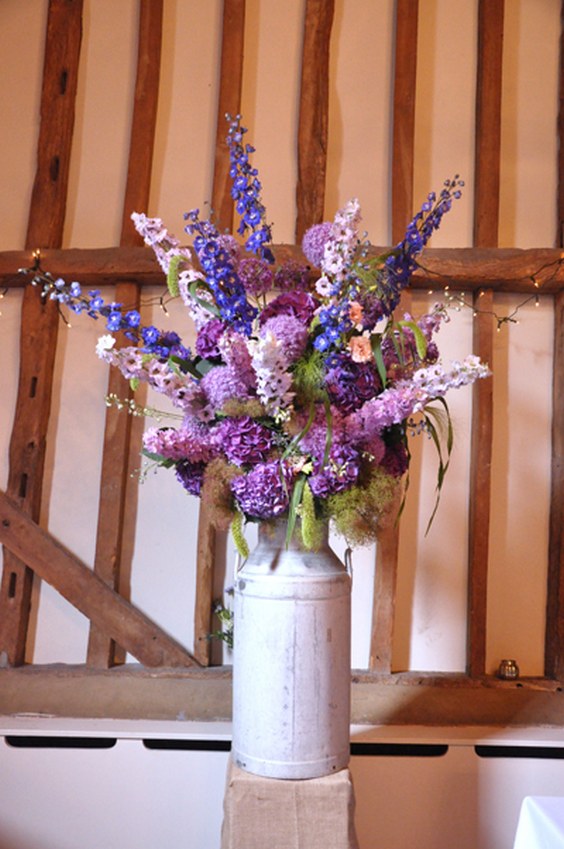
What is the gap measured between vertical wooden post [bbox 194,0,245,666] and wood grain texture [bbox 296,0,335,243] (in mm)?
270

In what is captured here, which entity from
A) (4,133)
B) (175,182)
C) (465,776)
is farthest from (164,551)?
(4,133)

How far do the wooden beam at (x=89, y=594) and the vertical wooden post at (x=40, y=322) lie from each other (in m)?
0.07

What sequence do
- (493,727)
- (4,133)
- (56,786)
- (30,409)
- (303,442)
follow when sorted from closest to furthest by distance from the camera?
(303,442) → (56,786) → (493,727) → (30,409) → (4,133)

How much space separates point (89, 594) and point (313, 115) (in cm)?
208

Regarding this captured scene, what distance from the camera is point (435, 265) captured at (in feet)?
9.02

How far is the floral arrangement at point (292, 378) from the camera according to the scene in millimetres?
1473

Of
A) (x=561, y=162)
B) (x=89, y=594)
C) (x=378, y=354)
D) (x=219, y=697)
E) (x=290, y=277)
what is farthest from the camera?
(x=561, y=162)

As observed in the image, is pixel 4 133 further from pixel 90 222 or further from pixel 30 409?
pixel 30 409

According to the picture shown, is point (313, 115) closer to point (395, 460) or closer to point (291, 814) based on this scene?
point (395, 460)

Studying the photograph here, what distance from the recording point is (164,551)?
280 centimetres

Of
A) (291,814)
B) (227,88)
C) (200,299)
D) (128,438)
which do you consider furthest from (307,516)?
(227,88)

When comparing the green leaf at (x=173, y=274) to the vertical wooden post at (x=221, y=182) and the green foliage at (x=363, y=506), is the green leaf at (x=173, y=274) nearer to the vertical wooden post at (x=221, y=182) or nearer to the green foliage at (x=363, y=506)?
the green foliage at (x=363, y=506)

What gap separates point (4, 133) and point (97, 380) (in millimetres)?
1132

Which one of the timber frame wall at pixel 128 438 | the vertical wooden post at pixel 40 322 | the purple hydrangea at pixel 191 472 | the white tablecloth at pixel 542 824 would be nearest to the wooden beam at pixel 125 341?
the timber frame wall at pixel 128 438
